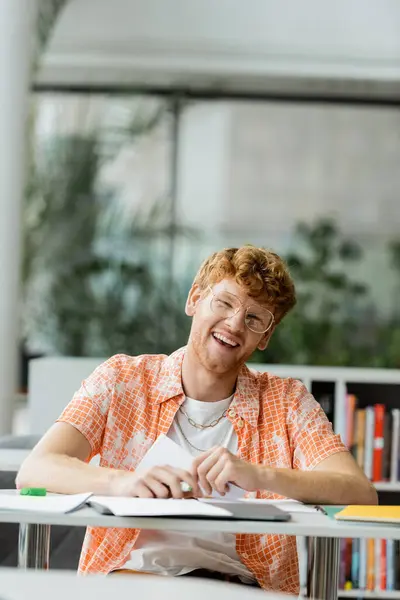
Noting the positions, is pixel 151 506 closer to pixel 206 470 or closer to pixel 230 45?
pixel 206 470

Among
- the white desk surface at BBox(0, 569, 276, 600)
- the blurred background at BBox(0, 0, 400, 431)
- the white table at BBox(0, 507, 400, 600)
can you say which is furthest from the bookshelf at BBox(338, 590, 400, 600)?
the blurred background at BBox(0, 0, 400, 431)

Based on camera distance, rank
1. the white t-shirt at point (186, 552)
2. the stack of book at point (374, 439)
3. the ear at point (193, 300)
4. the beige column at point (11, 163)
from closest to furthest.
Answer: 1. the white t-shirt at point (186, 552)
2. the ear at point (193, 300)
3. the stack of book at point (374, 439)
4. the beige column at point (11, 163)

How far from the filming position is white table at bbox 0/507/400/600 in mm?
1887

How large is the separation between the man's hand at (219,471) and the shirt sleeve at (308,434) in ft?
1.08

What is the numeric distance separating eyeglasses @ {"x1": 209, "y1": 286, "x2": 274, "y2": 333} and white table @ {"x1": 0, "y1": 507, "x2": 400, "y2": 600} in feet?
1.80

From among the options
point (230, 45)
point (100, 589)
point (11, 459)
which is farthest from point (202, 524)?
point (230, 45)

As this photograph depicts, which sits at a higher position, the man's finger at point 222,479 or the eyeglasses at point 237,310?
the eyeglasses at point 237,310

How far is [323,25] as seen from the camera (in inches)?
303

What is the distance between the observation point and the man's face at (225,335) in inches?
97.1

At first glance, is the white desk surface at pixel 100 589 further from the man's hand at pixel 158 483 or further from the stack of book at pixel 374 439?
the stack of book at pixel 374 439

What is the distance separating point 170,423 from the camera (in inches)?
96.4

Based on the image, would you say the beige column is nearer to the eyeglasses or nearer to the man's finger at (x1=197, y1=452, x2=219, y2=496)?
the eyeglasses

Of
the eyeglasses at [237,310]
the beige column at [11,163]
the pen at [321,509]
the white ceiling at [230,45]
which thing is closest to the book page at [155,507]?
the pen at [321,509]

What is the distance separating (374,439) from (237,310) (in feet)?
6.86
